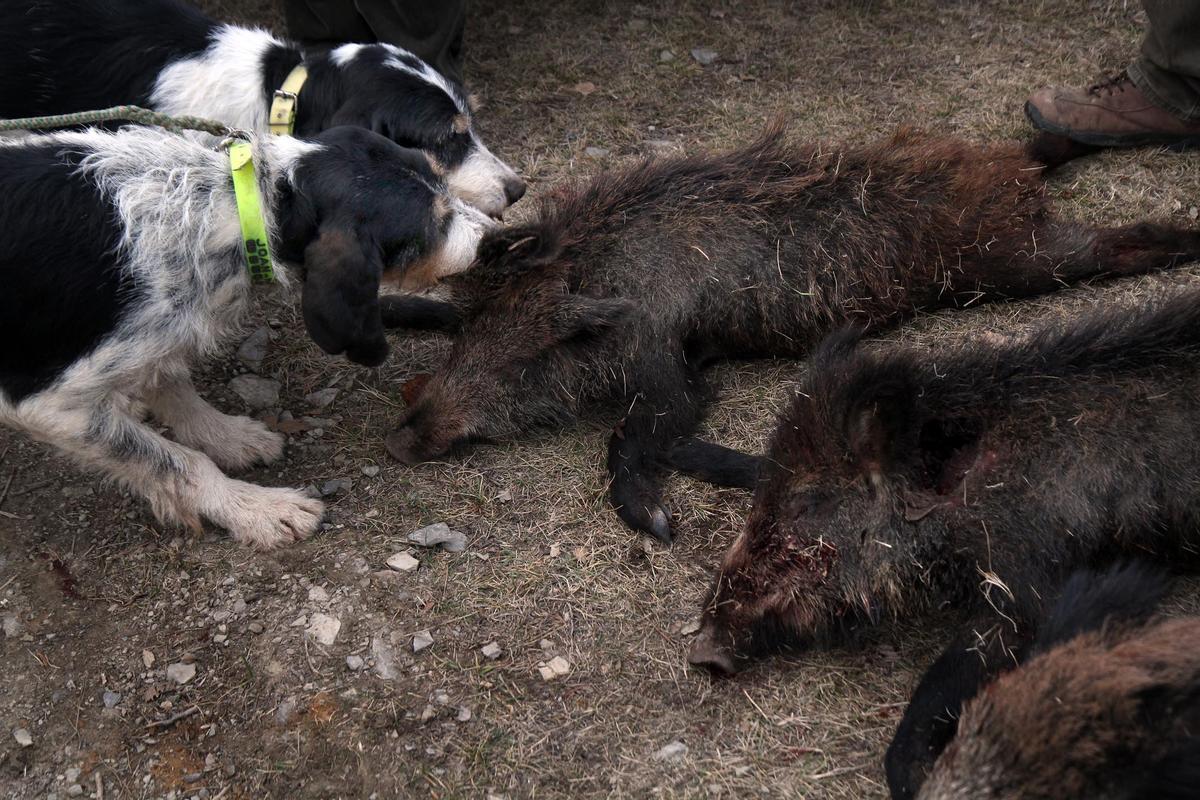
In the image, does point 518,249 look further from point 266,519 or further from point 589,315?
point 266,519

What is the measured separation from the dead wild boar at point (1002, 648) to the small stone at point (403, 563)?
1.71m

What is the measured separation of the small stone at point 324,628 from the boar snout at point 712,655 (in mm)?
1192

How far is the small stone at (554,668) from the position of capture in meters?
3.18

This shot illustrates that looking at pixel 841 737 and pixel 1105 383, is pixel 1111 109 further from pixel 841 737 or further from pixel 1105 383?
pixel 841 737

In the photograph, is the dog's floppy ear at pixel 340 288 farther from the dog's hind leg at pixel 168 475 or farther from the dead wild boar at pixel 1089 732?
the dead wild boar at pixel 1089 732

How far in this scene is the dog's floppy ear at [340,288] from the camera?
3.29 m

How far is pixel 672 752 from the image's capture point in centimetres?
295

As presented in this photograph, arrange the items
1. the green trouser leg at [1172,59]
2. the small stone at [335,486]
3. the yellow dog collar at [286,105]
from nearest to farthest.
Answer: the small stone at [335,486] < the yellow dog collar at [286,105] < the green trouser leg at [1172,59]

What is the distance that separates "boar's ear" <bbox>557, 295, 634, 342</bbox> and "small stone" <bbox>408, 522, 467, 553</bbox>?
913 millimetres

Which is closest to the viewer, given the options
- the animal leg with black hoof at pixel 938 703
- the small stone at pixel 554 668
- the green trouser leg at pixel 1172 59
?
the animal leg with black hoof at pixel 938 703

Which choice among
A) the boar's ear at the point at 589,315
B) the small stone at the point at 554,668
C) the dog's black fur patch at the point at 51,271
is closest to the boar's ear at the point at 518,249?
the boar's ear at the point at 589,315

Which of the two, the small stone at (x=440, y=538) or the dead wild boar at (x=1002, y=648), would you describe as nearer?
the dead wild boar at (x=1002, y=648)

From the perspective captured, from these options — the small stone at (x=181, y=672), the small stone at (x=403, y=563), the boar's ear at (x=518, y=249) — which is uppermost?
the boar's ear at (x=518, y=249)

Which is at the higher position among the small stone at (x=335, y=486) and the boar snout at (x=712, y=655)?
the boar snout at (x=712, y=655)
